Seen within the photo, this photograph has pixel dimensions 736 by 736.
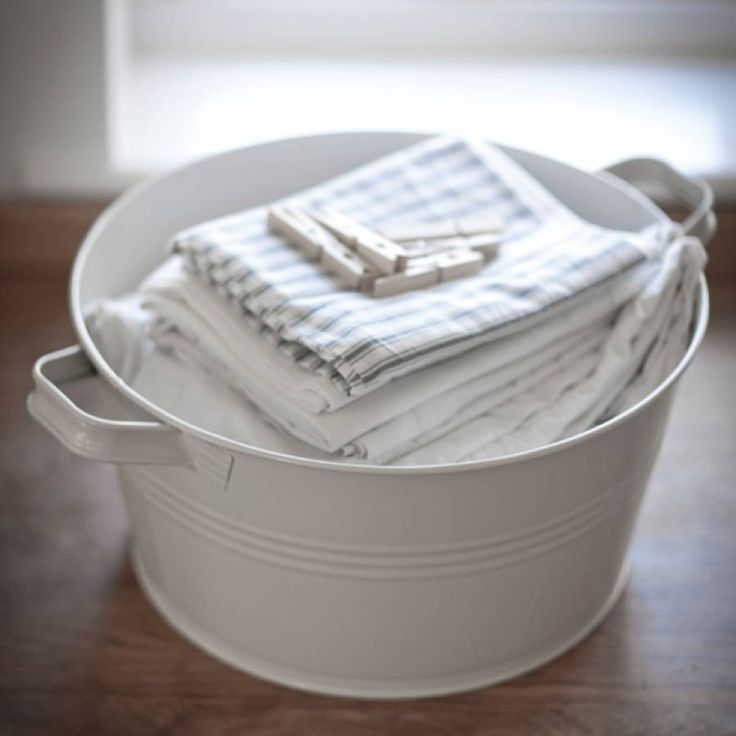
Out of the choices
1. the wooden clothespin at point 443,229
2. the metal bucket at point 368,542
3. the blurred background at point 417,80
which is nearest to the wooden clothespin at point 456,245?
the wooden clothespin at point 443,229

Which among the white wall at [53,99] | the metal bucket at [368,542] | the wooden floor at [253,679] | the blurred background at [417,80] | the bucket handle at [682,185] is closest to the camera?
the metal bucket at [368,542]

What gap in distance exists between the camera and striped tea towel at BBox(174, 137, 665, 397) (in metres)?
0.76

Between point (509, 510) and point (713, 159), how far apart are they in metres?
0.67

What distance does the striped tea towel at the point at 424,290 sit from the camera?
29.8 inches

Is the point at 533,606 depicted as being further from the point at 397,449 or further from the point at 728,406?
the point at 728,406

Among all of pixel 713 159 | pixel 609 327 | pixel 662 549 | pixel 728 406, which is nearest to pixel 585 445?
pixel 609 327

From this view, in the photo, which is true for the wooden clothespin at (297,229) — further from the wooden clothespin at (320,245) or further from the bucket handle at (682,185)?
the bucket handle at (682,185)

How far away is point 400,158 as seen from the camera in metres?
0.98

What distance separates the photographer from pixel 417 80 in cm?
136

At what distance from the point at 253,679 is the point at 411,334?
28 centimetres

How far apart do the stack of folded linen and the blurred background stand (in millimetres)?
366

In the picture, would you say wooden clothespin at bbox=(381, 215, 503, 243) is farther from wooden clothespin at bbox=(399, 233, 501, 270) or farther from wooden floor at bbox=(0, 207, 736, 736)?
wooden floor at bbox=(0, 207, 736, 736)

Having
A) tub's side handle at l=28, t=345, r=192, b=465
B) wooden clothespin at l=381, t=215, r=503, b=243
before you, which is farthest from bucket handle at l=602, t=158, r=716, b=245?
tub's side handle at l=28, t=345, r=192, b=465

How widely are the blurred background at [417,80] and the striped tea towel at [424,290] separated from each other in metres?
0.34
